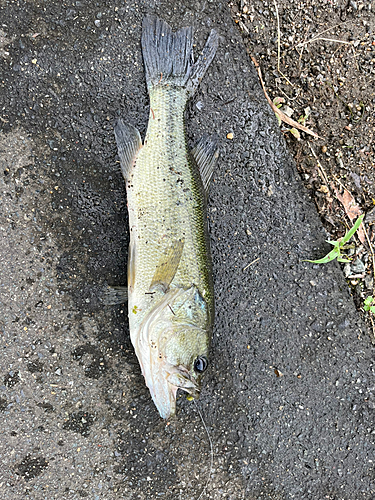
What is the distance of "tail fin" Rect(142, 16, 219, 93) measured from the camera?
308 centimetres

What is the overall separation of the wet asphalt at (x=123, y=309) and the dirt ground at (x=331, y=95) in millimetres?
191

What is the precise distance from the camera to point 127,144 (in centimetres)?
295

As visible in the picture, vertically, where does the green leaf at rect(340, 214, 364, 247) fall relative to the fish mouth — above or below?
above

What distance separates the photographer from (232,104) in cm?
330

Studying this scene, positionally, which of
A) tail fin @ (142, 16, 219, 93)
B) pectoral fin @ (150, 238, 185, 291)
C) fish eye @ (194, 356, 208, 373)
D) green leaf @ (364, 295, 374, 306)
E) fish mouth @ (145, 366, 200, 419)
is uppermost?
tail fin @ (142, 16, 219, 93)

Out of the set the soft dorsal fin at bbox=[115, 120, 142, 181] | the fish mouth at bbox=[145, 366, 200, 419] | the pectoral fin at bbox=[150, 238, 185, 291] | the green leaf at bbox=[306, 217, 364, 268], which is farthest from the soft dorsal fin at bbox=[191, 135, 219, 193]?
the fish mouth at bbox=[145, 366, 200, 419]

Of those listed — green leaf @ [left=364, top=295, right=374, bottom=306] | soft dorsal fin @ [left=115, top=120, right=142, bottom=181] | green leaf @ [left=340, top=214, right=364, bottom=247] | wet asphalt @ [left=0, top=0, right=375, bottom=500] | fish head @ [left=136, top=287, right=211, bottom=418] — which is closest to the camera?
fish head @ [left=136, top=287, right=211, bottom=418]

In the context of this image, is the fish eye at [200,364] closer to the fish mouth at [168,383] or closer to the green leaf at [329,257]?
the fish mouth at [168,383]

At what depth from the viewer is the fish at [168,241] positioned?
2.74m

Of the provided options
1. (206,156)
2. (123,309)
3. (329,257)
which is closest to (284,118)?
(206,156)

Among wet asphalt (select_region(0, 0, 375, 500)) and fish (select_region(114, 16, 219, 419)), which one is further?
wet asphalt (select_region(0, 0, 375, 500))

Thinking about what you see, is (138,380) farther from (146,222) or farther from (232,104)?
(232,104)

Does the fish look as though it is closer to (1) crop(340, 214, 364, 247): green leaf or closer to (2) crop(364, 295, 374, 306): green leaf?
(1) crop(340, 214, 364, 247): green leaf

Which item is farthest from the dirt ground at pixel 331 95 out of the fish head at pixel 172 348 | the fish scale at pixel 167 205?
the fish head at pixel 172 348
